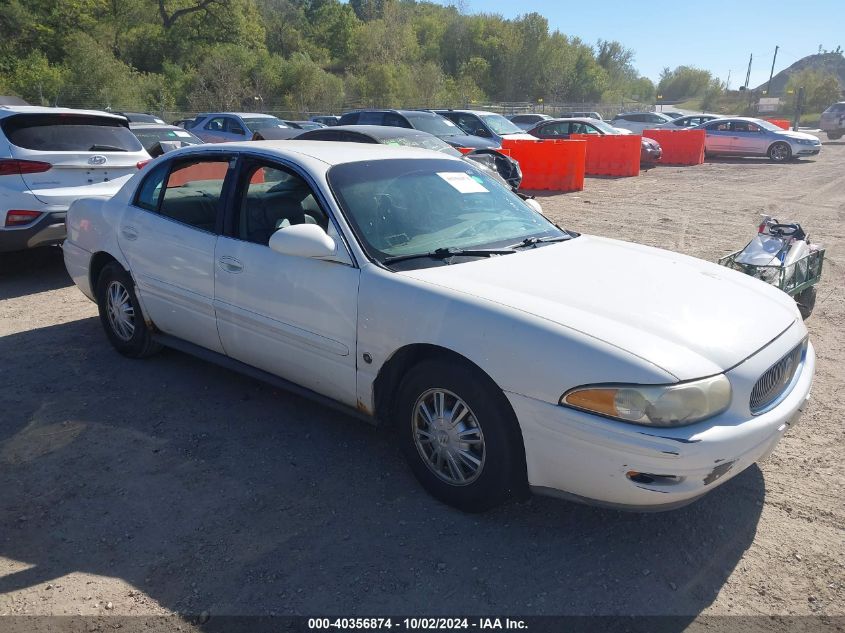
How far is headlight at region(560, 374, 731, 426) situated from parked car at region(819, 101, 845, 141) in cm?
4225

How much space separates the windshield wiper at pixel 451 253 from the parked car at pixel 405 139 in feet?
21.1

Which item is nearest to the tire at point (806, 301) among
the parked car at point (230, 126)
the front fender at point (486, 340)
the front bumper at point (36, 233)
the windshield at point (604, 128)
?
the front fender at point (486, 340)

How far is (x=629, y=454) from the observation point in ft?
8.49

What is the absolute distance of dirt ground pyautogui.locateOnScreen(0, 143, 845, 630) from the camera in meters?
2.69

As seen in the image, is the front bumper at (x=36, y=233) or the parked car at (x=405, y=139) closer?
the front bumper at (x=36, y=233)

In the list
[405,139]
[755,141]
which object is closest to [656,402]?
[405,139]

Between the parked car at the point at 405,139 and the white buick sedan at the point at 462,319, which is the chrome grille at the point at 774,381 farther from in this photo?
the parked car at the point at 405,139

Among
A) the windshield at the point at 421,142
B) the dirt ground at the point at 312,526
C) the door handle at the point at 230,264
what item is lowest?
the dirt ground at the point at 312,526

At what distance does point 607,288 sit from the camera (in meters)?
3.24

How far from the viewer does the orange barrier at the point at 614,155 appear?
723 inches

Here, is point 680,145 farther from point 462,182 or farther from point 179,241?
point 179,241

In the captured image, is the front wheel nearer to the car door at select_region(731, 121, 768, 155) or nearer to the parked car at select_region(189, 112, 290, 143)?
the car door at select_region(731, 121, 768, 155)

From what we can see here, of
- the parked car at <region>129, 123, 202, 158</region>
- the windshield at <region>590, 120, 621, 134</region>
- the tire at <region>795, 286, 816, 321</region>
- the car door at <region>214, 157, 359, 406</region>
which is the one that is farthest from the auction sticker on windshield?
the windshield at <region>590, 120, 621, 134</region>

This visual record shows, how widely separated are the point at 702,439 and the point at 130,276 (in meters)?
3.94
